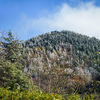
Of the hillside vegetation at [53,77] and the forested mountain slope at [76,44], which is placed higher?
the forested mountain slope at [76,44]

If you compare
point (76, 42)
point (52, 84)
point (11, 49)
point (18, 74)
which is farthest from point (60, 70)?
point (76, 42)

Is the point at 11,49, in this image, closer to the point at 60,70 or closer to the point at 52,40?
the point at 60,70

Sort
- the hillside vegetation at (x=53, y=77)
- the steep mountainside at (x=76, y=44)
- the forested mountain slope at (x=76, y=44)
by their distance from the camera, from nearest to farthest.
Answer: the hillside vegetation at (x=53, y=77), the forested mountain slope at (x=76, y=44), the steep mountainside at (x=76, y=44)

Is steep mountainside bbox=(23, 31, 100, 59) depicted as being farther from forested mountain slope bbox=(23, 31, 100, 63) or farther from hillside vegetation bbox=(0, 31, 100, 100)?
hillside vegetation bbox=(0, 31, 100, 100)

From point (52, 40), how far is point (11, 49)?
74138 mm

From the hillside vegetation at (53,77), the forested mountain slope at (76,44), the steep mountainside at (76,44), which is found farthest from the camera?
the steep mountainside at (76,44)

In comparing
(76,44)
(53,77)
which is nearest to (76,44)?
(76,44)

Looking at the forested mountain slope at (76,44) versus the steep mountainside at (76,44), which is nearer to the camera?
the forested mountain slope at (76,44)

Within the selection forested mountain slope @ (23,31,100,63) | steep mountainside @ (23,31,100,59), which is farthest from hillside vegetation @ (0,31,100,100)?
steep mountainside @ (23,31,100,59)

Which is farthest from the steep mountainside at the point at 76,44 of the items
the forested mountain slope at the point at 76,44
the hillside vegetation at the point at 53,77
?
the hillside vegetation at the point at 53,77

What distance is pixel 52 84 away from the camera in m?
5.67

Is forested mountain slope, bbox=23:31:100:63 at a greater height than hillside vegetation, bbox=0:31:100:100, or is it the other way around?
forested mountain slope, bbox=23:31:100:63

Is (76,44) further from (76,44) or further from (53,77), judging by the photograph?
(53,77)

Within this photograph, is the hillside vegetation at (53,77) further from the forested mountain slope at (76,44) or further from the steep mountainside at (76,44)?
the steep mountainside at (76,44)
